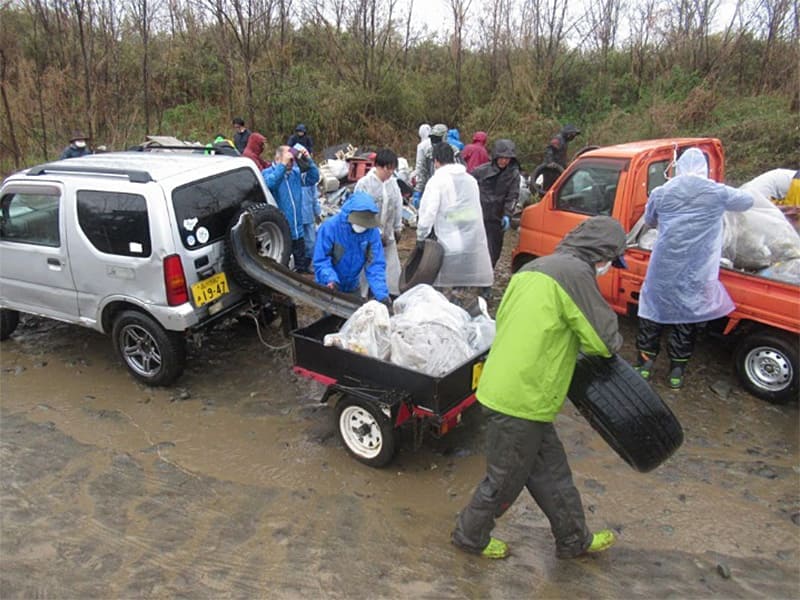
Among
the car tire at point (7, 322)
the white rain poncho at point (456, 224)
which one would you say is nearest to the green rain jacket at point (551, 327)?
the white rain poncho at point (456, 224)

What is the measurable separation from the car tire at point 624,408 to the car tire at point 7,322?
5768 millimetres

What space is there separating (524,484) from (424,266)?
2.77m

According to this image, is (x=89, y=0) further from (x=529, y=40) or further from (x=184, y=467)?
(x=184, y=467)

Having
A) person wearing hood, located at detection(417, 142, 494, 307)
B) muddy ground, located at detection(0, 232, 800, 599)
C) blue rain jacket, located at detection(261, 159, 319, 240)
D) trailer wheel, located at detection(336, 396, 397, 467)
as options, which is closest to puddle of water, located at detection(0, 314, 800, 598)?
muddy ground, located at detection(0, 232, 800, 599)

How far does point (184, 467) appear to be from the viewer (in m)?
4.28

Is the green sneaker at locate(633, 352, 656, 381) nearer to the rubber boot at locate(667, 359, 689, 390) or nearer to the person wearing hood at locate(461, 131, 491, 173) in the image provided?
the rubber boot at locate(667, 359, 689, 390)

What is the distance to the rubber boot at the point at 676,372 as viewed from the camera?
5133 mm

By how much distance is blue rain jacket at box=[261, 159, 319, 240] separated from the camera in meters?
6.81

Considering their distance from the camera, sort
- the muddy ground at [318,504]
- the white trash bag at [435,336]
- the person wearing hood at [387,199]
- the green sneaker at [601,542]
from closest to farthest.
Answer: the muddy ground at [318,504]
the green sneaker at [601,542]
the white trash bag at [435,336]
the person wearing hood at [387,199]

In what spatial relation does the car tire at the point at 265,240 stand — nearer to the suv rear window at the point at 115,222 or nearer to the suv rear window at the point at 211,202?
the suv rear window at the point at 211,202

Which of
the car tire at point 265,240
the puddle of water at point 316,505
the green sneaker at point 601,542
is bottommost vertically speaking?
the puddle of water at point 316,505

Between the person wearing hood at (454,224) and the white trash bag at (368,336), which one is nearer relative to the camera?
the white trash bag at (368,336)

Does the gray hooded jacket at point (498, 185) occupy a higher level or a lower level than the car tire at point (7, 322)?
higher

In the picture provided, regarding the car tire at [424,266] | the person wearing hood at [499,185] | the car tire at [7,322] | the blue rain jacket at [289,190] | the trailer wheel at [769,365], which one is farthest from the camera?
the person wearing hood at [499,185]
